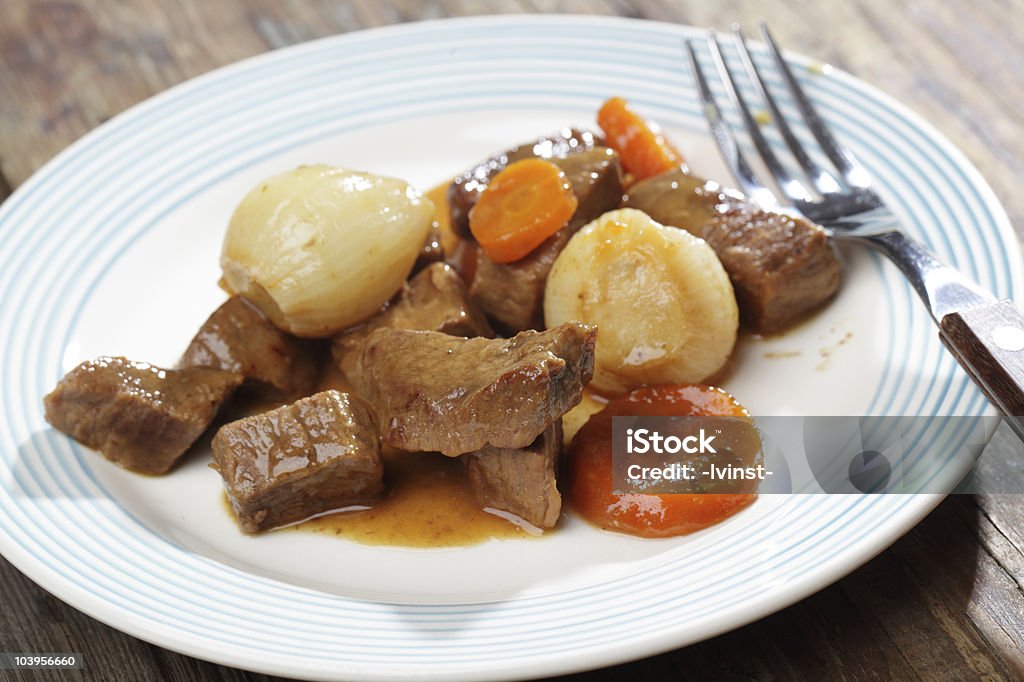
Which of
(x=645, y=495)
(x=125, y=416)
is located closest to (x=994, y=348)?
(x=645, y=495)

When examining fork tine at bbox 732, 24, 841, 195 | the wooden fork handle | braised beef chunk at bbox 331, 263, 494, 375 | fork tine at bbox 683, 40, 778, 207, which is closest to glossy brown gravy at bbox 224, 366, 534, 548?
braised beef chunk at bbox 331, 263, 494, 375

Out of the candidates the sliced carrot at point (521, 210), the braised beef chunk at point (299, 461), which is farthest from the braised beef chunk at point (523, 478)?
the sliced carrot at point (521, 210)

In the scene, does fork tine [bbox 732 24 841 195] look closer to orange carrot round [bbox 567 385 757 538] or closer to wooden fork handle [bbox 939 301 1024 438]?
orange carrot round [bbox 567 385 757 538]

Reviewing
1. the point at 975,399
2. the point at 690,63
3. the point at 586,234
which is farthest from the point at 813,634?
the point at 690,63

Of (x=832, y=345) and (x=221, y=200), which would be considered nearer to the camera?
(x=832, y=345)

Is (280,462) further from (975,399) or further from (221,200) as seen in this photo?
(975,399)

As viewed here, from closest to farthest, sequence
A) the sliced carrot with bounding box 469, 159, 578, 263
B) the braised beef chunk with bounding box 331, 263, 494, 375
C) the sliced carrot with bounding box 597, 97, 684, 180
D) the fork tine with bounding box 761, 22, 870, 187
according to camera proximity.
Answer: the braised beef chunk with bounding box 331, 263, 494, 375 < the sliced carrot with bounding box 469, 159, 578, 263 < the fork tine with bounding box 761, 22, 870, 187 < the sliced carrot with bounding box 597, 97, 684, 180
